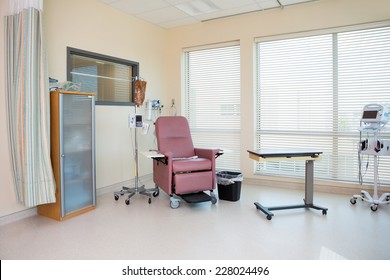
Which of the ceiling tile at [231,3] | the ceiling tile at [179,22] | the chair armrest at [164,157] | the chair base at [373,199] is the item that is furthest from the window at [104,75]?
the chair base at [373,199]

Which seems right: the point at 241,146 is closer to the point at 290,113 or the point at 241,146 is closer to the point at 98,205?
the point at 290,113

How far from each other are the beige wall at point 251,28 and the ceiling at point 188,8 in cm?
19

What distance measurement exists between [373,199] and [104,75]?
4.25m

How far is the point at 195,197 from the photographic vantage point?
3867mm

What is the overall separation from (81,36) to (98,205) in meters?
2.37

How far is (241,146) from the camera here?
5238mm

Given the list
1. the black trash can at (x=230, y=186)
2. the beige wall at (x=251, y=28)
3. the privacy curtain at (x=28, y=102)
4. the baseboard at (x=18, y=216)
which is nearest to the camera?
the privacy curtain at (x=28, y=102)

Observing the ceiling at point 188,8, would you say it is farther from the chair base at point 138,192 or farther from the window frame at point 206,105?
the chair base at point 138,192

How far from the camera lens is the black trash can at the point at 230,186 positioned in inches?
160

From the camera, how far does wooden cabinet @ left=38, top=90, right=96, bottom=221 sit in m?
3.34

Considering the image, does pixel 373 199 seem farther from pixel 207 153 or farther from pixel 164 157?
pixel 164 157

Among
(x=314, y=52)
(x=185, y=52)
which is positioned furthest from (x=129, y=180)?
(x=314, y=52)

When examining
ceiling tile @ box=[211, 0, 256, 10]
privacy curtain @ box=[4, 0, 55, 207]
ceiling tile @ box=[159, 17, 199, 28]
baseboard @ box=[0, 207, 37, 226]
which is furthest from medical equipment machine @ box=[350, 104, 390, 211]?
baseboard @ box=[0, 207, 37, 226]
